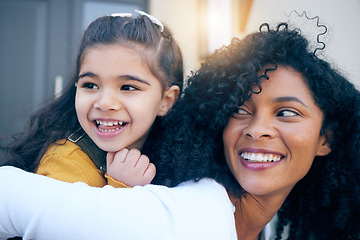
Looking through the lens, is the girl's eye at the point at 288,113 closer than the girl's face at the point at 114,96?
Yes

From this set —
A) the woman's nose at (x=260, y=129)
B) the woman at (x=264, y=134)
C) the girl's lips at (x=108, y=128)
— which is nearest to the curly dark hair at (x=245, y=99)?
the woman at (x=264, y=134)

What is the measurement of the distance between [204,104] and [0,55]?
3.41 metres

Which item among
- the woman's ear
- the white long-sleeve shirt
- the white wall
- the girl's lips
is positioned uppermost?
the white wall

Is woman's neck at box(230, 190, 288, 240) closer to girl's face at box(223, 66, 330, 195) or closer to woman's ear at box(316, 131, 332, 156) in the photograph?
girl's face at box(223, 66, 330, 195)

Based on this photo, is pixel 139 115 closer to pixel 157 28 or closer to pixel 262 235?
pixel 157 28

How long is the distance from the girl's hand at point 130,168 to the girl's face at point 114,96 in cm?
6

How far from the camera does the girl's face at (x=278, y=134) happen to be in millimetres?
1639

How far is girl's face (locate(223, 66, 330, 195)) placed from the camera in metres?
1.64

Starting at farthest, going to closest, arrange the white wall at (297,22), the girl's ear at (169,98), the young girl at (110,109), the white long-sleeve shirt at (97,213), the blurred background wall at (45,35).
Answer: the blurred background wall at (45,35) → the white wall at (297,22) → the girl's ear at (169,98) → the young girl at (110,109) → the white long-sleeve shirt at (97,213)

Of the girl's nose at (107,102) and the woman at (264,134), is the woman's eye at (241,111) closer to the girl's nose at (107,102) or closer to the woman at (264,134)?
the woman at (264,134)

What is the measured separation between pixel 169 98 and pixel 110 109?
420mm

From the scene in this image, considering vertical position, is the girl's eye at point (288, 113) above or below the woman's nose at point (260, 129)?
above

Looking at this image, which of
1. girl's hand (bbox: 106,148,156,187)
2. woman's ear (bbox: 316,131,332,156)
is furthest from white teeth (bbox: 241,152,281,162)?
girl's hand (bbox: 106,148,156,187)

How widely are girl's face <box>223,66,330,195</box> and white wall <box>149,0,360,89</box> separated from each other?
466mm
